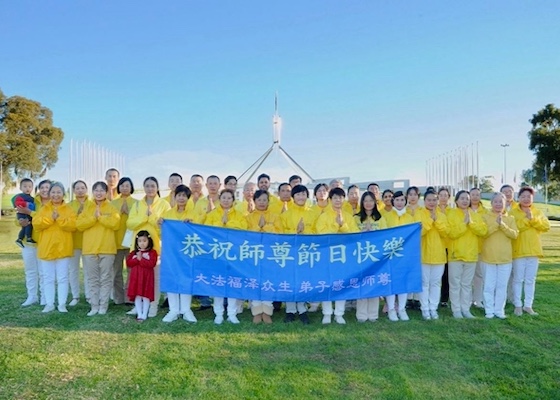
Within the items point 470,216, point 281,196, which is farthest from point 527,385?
point 281,196

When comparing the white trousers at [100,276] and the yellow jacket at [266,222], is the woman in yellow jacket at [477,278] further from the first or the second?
the white trousers at [100,276]

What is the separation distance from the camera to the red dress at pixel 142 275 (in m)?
5.79

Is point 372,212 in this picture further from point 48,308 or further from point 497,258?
point 48,308

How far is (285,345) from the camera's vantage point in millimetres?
4859

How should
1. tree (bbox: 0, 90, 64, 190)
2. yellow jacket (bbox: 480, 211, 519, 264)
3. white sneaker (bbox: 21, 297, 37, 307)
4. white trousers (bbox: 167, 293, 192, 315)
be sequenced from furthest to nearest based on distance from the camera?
tree (bbox: 0, 90, 64, 190)
white sneaker (bbox: 21, 297, 37, 307)
yellow jacket (bbox: 480, 211, 519, 264)
white trousers (bbox: 167, 293, 192, 315)

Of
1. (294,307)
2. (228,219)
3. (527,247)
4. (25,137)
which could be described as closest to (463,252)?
(527,247)


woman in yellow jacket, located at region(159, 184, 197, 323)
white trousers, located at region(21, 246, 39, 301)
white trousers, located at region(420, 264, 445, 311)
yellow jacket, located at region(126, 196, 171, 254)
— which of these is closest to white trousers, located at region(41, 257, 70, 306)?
white trousers, located at region(21, 246, 39, 301)

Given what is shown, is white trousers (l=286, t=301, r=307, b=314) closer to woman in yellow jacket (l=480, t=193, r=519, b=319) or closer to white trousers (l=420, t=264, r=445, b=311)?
white trousers (l=420, t=264, r=445, b=311)

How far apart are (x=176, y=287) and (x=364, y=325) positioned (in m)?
2.43

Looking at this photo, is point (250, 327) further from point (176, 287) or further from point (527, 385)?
point (527, 385)

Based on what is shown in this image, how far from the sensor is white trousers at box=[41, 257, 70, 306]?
20.1ft

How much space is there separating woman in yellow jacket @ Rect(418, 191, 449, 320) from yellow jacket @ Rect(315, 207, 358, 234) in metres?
0.95

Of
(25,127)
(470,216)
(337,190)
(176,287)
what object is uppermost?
(25,127)

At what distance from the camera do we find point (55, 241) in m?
6.05
